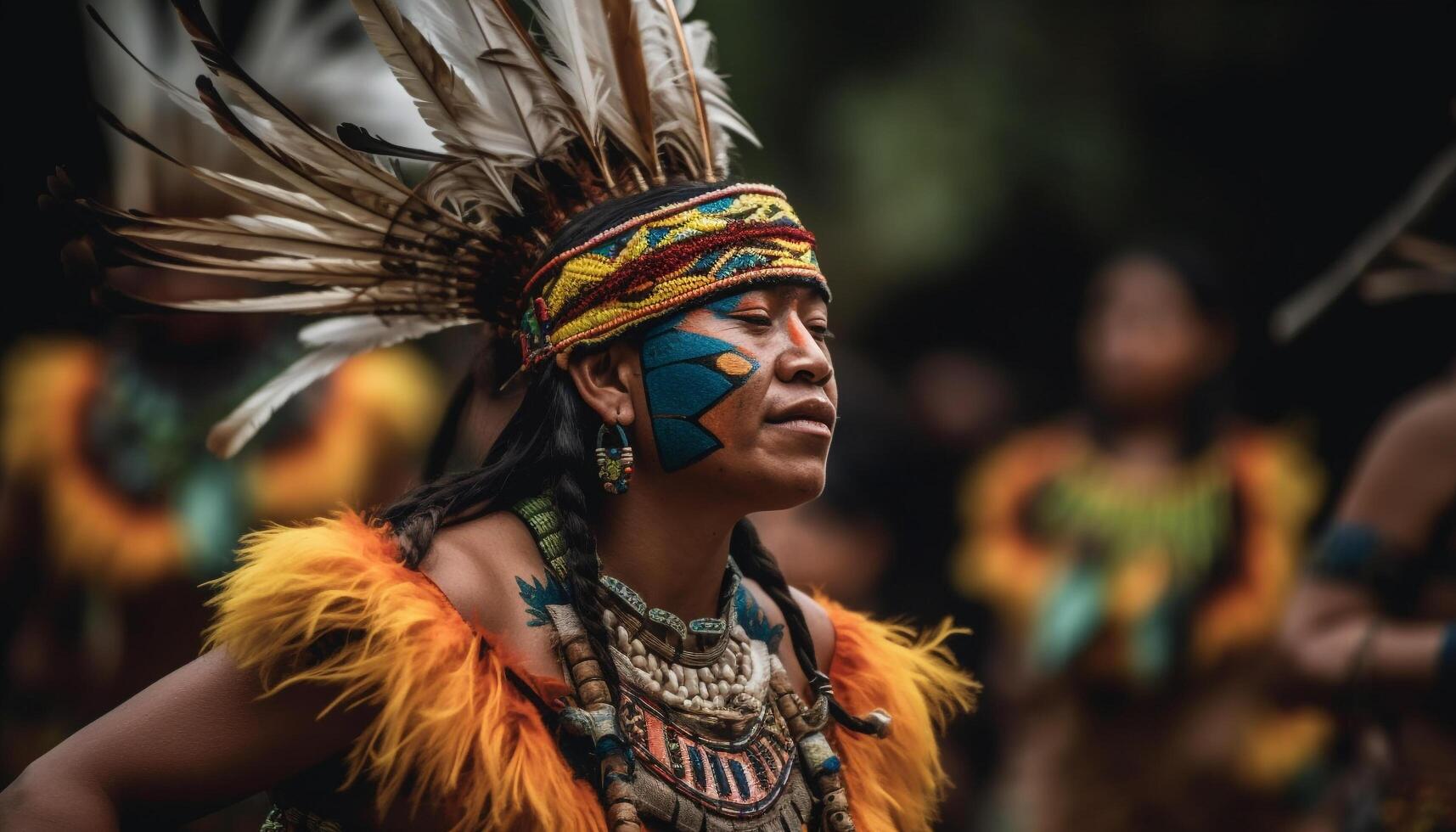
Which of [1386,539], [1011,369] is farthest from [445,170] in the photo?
[1011,369]

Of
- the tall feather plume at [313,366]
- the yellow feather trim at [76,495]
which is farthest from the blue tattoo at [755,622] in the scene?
the yellow feather trim at [76,495]

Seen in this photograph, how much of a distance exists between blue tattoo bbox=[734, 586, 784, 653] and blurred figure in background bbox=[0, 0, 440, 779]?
2.56 m

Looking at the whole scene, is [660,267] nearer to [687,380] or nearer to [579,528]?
[687,380]

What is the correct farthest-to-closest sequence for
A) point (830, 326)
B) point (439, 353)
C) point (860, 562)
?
point (830, 326)
point (439, 353)
point (860, 562)

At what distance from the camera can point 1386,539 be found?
441cm

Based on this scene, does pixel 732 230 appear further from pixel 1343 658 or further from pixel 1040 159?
pixel 1040 159

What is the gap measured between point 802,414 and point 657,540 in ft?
1.26

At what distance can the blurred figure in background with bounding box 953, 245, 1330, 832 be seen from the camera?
6.52 meters

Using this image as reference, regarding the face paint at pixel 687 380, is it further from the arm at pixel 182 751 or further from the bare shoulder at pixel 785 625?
the arm at pixel 182 751

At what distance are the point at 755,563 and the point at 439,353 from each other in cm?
460

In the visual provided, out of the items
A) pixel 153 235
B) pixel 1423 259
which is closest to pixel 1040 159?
pixel 1423 259

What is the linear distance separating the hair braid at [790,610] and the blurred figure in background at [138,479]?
7.85 ft

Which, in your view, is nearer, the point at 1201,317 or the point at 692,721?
the point at 692,721

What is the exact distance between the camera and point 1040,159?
789cm
